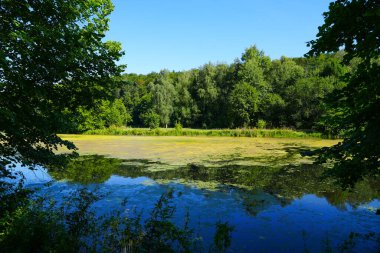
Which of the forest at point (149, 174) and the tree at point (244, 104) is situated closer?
the forest at point (149, 174)

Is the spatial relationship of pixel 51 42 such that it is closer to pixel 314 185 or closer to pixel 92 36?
pixel 92 36

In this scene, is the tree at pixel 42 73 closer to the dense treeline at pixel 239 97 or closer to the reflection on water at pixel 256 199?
the reflection on water at pixel 256 199

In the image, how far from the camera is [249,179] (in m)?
13.8

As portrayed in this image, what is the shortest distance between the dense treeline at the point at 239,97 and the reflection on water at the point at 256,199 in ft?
100

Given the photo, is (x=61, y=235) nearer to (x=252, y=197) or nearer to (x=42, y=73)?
(x=42, y=73)

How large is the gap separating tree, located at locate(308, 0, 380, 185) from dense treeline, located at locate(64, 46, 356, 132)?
127 feet

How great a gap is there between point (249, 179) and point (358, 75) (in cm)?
911

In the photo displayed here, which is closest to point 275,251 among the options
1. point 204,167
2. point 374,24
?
point 374,24

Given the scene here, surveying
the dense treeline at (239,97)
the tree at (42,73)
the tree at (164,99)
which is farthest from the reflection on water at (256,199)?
the tree at (164,99)

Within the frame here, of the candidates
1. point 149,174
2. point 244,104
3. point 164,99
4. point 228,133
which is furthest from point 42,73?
point 164,99

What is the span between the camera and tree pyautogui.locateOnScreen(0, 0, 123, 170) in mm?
5414

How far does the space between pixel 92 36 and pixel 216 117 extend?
58.3 meters

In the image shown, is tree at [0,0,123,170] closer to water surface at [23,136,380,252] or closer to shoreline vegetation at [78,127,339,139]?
water surface at [23,136,380,252]

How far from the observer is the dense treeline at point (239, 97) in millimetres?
47894
